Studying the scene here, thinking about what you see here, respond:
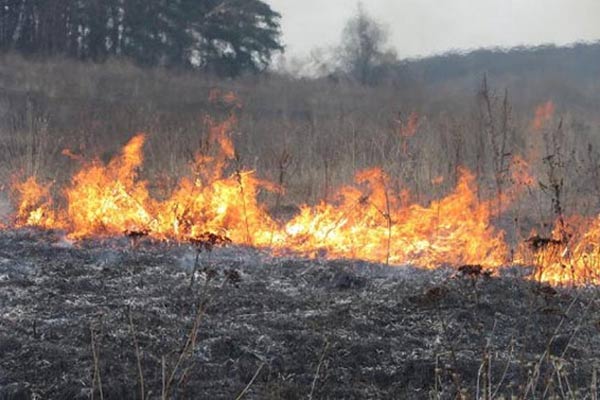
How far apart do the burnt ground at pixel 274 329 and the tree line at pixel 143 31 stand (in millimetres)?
20494

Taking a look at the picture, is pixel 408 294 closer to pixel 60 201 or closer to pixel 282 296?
pixel 282 296

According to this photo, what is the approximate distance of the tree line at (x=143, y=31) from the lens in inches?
1024

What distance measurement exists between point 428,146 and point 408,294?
225 inches

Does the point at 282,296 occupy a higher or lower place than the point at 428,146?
lower

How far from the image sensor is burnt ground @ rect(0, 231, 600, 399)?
157 inches

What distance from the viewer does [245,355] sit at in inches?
175

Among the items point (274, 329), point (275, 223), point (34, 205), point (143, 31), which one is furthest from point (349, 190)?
point (143, 31)

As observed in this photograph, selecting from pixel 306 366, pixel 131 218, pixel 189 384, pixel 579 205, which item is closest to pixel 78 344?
pixel 189 384

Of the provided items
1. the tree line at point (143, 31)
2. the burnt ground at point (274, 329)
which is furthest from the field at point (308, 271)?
the tree line at point (143, 31)

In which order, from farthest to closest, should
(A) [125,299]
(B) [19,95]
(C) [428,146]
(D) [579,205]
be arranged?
(B) [19,95] < (C) [428,146] < (D) [579,205] < (A) [125,299]

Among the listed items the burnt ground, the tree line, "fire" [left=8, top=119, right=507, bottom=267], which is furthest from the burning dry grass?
the tree line

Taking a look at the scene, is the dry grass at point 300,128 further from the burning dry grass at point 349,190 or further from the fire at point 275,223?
the fire at point 275,223

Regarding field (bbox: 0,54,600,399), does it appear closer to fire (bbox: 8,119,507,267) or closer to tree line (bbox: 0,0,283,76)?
fire (bbox: 8,119,507,267)

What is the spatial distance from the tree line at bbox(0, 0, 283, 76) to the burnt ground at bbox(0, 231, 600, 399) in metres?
20.5
